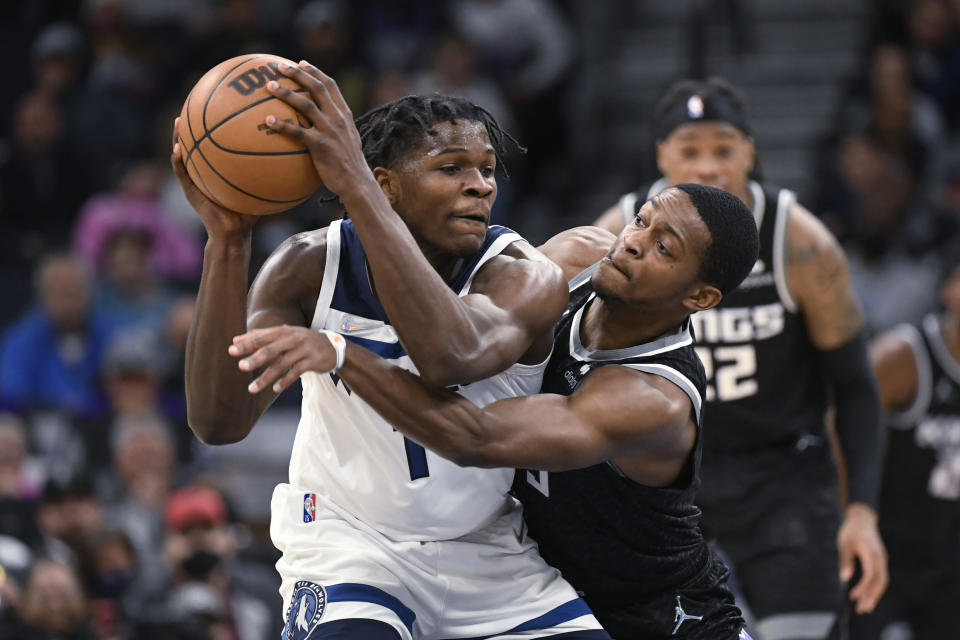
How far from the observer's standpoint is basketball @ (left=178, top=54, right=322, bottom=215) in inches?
124

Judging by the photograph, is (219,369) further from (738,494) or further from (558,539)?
(738,494)

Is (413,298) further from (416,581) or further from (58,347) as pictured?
(58,347)

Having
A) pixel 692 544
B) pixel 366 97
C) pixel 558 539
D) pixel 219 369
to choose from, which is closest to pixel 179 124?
pixel 219 369

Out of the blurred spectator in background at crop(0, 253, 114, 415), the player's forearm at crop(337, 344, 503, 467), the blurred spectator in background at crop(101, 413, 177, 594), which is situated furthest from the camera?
the blurred spectator in background at crop(0, 253, 114, 415)

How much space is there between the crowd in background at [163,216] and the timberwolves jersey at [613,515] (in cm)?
272

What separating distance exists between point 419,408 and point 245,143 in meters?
0.71

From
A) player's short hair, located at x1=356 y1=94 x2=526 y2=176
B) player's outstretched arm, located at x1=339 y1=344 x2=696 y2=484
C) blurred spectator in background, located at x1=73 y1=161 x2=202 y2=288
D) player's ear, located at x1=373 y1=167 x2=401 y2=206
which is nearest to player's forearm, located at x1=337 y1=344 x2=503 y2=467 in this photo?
player's outstretched arm, located at x1=339 y1=344 x2=696 y2=484

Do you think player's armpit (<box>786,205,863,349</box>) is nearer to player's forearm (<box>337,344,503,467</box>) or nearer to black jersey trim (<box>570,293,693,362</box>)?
black jersey trim (<box>570,293,693,362</box>)

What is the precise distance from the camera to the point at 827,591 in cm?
484

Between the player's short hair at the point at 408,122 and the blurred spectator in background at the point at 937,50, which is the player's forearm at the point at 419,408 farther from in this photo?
the blurred spectator in background at the point at 937,50

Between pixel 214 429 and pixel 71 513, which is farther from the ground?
pixel 71 513

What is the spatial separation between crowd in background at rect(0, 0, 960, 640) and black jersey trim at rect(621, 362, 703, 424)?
3079 mm

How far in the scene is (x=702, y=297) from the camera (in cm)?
367

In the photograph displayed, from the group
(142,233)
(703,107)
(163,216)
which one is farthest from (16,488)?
(703,107)
